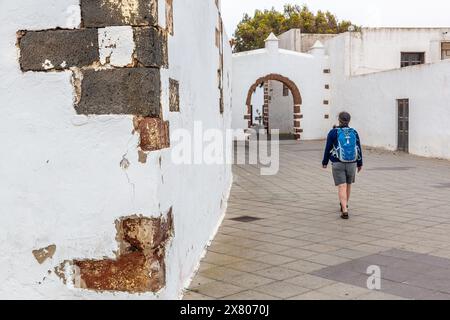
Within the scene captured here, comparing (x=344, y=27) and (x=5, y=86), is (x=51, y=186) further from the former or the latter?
(x=344, y=27)

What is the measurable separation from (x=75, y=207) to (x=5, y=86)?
37.4 inches

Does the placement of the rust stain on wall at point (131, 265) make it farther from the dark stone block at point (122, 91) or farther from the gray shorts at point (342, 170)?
the gray shorts at point (342, 170)

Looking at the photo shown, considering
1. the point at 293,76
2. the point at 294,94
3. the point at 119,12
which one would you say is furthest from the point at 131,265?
the point at 294,94

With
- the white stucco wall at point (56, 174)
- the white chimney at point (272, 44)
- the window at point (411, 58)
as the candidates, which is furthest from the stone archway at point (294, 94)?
the white stucco wall at point (56, 174)

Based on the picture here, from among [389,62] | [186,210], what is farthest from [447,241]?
[389,62]

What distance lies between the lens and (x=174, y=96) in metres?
4.14

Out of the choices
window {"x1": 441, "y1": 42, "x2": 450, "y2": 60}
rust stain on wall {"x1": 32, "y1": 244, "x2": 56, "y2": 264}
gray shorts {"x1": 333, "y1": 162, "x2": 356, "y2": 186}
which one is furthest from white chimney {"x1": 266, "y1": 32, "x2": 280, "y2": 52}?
rust stain on wall {"x1": 32, "y1": 244, "x2": 56, "y2": 264}

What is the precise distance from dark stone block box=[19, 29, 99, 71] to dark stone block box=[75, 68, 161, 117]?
0.41ft

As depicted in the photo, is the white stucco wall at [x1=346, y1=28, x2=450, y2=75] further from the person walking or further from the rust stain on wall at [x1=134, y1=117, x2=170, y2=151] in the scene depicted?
the rust stain on wall at [x1=134, y1=117, x2=170, y2=151]

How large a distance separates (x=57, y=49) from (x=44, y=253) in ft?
4.52

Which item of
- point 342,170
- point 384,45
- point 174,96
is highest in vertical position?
point 384,45

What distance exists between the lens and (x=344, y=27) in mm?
42125

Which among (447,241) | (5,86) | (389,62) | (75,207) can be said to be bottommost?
(447,241)

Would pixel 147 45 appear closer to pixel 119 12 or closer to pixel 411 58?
pixel 119 12
